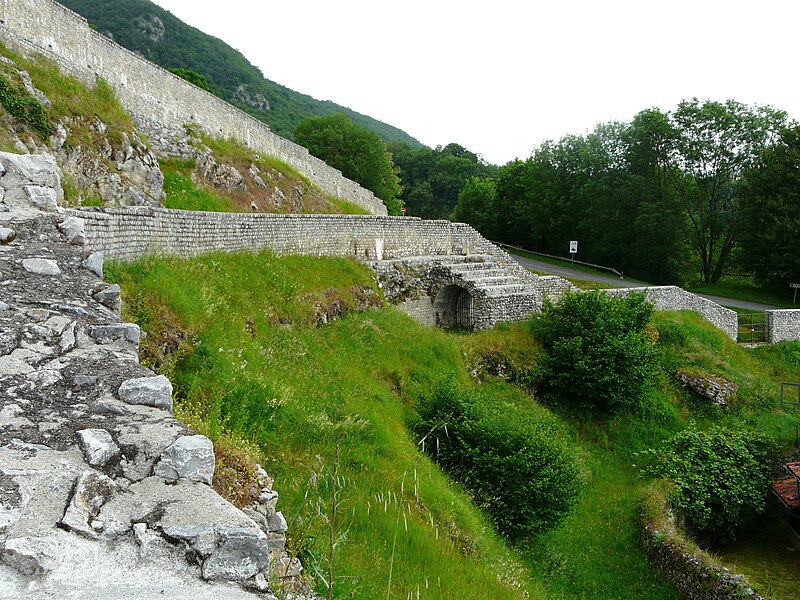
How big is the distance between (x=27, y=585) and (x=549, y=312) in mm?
18659

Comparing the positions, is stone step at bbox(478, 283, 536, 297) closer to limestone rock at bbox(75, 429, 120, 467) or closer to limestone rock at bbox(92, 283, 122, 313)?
limestone rock at bbox(92, 283, 122, 313)

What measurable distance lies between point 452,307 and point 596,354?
19.8 feet

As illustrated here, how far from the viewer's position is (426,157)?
80375 mm

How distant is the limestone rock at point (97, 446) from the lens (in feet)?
9.73

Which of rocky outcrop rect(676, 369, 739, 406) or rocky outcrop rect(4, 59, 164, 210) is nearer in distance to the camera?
rocky outcrop rect(4, 59, 164, 210)

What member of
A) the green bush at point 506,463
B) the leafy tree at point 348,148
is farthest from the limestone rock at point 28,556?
the leafy tree at point 348,148

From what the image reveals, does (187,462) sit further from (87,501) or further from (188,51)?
(188,51)

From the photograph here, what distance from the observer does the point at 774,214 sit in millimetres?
31938

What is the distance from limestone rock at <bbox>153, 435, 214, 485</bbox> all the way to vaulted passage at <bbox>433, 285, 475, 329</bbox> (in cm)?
1763

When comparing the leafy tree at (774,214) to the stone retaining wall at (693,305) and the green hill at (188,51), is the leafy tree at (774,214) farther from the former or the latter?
the green hill at (188,51)

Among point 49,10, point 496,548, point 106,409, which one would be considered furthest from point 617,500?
point 49,10

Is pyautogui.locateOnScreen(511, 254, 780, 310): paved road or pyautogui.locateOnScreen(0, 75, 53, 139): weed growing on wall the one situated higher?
pyautogui.locateOnScreen(0, 75, 53, 139): weed growing on wall

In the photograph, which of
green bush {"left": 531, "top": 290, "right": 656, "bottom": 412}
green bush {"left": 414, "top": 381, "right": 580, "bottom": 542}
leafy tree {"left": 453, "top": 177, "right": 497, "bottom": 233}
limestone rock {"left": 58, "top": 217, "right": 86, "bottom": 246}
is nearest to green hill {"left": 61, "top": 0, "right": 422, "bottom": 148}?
leafy tree {"left": 453, "top": 177, "right": 497, "bottom": 233}

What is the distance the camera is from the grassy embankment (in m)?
5.95
